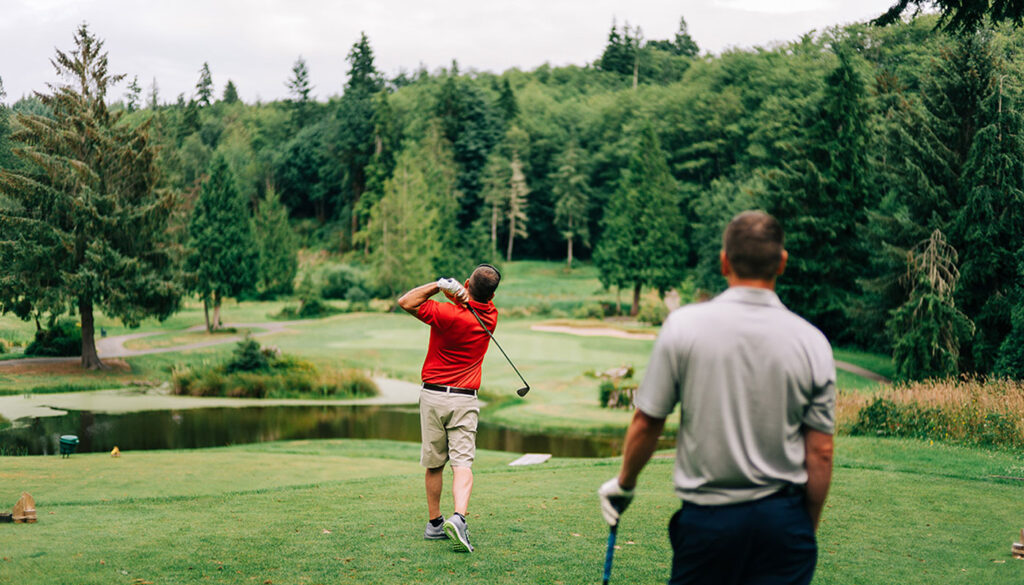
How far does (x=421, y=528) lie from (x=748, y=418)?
189 inches

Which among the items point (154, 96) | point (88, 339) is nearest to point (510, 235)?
point (154, 96)

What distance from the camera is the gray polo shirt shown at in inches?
120

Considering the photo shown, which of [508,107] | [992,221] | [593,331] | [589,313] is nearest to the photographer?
[992,221]

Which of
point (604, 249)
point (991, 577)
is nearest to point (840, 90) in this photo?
point (604, 249)

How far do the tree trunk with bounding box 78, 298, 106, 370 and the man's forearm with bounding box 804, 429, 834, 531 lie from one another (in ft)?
70.6

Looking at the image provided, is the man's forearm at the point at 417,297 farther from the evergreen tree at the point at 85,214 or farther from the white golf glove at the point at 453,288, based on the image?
the evergreen tree at the point at 85,214

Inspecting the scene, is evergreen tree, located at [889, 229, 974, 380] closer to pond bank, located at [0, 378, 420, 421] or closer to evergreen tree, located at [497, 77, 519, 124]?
pond bank, located at [0, 378, 420, 421]

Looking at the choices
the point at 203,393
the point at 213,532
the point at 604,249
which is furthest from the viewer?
the point at 604,249

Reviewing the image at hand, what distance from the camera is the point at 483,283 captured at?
21.5 feet

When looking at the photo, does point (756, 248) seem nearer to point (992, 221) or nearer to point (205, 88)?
point (992, 221)

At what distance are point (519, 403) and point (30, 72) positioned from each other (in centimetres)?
1774

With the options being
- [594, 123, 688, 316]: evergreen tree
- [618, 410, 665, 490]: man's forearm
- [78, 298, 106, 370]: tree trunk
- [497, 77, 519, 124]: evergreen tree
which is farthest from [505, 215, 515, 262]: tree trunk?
[618, 410, 665, 490]: man's forearm

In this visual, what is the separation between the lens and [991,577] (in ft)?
20.1

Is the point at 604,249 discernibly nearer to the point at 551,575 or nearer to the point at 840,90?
the point at 840,90
